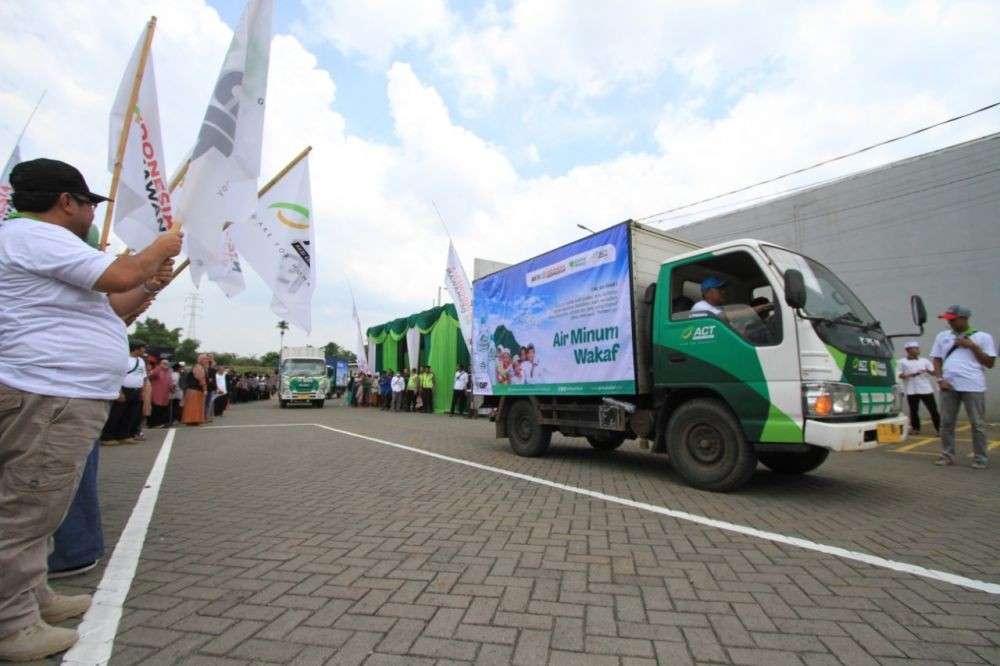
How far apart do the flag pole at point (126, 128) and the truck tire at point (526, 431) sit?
536 cm

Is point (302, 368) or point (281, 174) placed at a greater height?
point (281, 174)

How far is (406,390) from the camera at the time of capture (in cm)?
2125

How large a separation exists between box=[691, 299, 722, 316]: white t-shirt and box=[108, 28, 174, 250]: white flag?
5.24 metres

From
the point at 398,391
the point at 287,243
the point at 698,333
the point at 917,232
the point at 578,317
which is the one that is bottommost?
the point at 398,391

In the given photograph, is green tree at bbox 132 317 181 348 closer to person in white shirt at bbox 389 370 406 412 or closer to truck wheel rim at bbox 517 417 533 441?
person in white shirt at bbox 389 370 406 412

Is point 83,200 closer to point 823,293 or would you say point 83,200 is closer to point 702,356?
point 702,356

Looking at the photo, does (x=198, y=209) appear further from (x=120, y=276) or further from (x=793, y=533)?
(x=793, y=533)

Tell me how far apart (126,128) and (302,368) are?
21023 millimetres

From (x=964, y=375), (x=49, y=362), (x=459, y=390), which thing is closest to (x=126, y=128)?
→ (x=49, y=362)

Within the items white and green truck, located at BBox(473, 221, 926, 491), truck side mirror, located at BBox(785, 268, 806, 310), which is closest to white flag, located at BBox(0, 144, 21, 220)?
white and green truck, located at BBox(473, 221, 926, 491)

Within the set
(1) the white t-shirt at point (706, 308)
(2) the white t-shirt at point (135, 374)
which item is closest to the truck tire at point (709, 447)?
(1) the white t-shirt at point (706, 308)

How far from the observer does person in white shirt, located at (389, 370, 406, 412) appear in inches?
835

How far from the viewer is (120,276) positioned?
2.02m

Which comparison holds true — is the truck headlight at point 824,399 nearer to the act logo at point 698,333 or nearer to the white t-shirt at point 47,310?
the act logo at point 698,333
